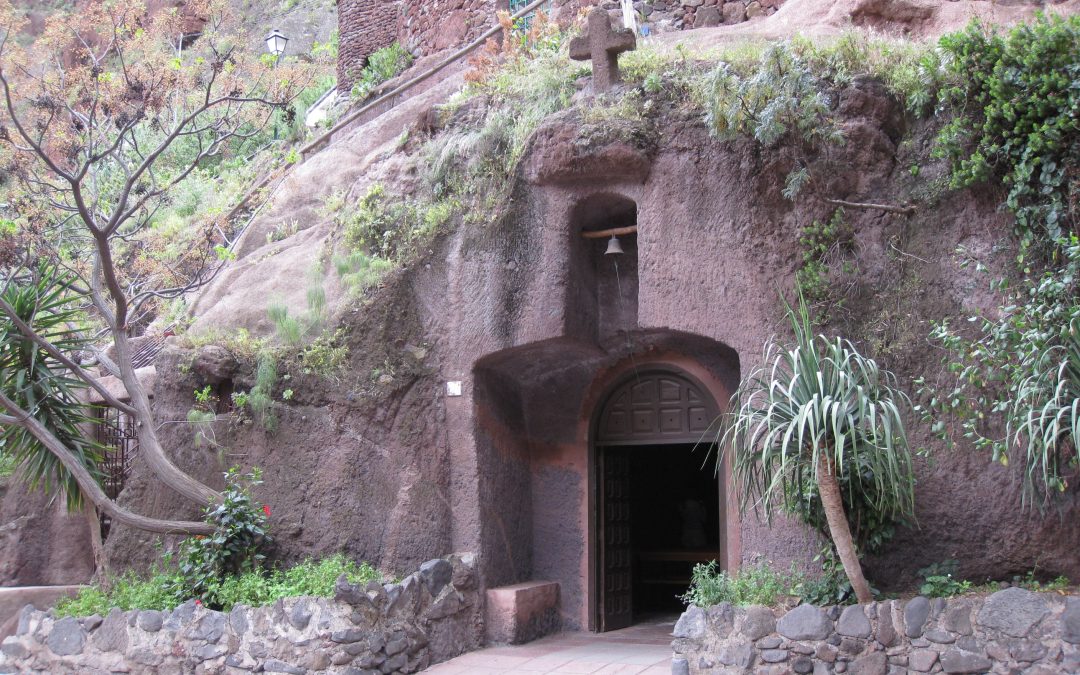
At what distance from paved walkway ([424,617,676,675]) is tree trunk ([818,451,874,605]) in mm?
2064

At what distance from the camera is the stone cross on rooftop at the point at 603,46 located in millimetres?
9742

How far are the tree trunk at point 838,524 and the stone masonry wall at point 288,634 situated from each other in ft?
12.4

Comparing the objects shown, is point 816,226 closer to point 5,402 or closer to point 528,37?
point 528,37

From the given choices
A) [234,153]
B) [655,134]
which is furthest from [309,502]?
[234,153]

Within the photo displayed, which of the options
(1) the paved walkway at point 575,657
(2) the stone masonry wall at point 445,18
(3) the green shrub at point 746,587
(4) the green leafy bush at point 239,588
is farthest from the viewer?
(2) the stone masonry wall at point 445,18

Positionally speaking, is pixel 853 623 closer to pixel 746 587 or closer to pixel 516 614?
pixel 746 587

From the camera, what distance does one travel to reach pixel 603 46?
386 inches

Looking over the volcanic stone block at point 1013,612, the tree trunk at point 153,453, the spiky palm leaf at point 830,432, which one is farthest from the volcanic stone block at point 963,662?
the tree trunk at point 153,453

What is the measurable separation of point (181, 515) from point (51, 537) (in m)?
2.92

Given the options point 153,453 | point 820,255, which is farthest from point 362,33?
point 820,255

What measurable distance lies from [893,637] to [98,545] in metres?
8.21

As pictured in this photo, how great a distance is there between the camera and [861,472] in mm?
7105

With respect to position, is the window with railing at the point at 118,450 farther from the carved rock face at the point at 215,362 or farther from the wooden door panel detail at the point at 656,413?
the wooden door panel detail at the point at 656,413

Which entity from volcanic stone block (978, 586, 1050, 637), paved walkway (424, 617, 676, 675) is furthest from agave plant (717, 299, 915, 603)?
paved walkway (424, 617, 676, 675)
